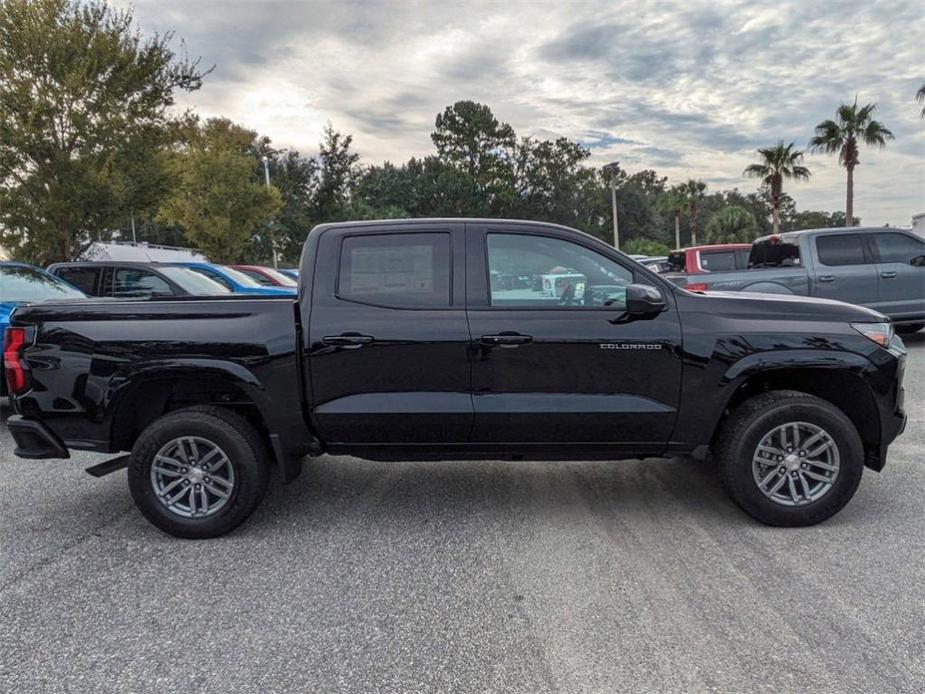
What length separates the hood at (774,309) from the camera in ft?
12.6

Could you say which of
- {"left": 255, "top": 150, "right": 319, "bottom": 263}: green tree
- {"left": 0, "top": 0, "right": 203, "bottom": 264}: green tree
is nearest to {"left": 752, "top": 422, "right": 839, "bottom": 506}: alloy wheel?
{"left": 0, "top": 0, "right": 203, "bottom": 264}: green tree

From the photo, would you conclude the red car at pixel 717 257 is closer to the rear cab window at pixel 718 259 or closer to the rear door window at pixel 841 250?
the rear cab window at pixel 718 259

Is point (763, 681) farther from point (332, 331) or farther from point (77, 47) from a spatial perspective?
point (77, 47)

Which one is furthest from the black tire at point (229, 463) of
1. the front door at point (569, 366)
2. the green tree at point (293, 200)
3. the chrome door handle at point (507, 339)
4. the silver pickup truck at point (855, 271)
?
the green tree at point (293, 200)

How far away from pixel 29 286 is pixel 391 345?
570 cm

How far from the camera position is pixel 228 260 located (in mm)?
25219

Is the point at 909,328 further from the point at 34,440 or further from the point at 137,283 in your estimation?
the point at 137,283

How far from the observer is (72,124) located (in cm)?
1321

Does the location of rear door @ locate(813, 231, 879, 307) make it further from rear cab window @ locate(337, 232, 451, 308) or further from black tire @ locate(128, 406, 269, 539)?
black tire @ locate(128, 406, 269, 539)

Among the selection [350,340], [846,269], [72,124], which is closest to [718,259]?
[846,269]

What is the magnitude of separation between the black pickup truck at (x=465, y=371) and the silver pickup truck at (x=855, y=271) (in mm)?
5850

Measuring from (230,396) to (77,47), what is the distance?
12.7 m

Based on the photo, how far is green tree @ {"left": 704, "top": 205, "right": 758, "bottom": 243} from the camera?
6431 cm

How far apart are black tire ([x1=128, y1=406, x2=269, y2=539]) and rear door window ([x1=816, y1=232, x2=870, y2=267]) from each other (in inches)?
350
